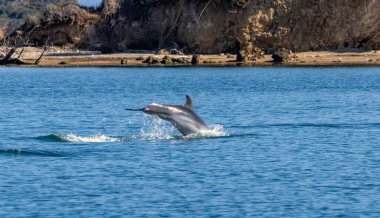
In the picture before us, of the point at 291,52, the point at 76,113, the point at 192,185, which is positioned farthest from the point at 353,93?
the point at 192,185

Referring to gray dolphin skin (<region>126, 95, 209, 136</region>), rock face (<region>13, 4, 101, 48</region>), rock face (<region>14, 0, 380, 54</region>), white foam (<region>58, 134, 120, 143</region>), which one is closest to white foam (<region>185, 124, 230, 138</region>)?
gray dolphin skin (<region>126, 95, 209, 136</region>)

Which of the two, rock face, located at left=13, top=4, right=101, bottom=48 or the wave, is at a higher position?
rock face, located at left=13, top=4, right=101, bottom=48

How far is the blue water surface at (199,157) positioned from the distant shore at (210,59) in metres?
15.5

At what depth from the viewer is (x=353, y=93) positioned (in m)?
47.8

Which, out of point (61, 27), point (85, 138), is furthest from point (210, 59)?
point (85, 138)

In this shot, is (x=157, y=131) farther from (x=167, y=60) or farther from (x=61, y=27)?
(x=61, y=27)

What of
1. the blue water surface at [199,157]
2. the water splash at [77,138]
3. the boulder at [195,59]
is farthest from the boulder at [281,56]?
the water splash at [77,138]

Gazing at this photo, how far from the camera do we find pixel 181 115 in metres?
27.8

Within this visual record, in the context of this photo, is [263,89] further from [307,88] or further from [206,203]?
[206,203]

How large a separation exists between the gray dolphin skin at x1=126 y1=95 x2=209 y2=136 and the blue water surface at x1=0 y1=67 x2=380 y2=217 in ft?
1.34

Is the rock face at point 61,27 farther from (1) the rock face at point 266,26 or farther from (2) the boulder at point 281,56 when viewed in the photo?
(2) the boulder at point 281,56

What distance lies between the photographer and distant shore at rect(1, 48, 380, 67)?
6500 cm

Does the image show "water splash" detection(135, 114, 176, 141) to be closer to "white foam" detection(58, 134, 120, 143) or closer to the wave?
"white foam" detection(58, 134, 120, 143)

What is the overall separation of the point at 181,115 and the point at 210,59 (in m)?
39.6
